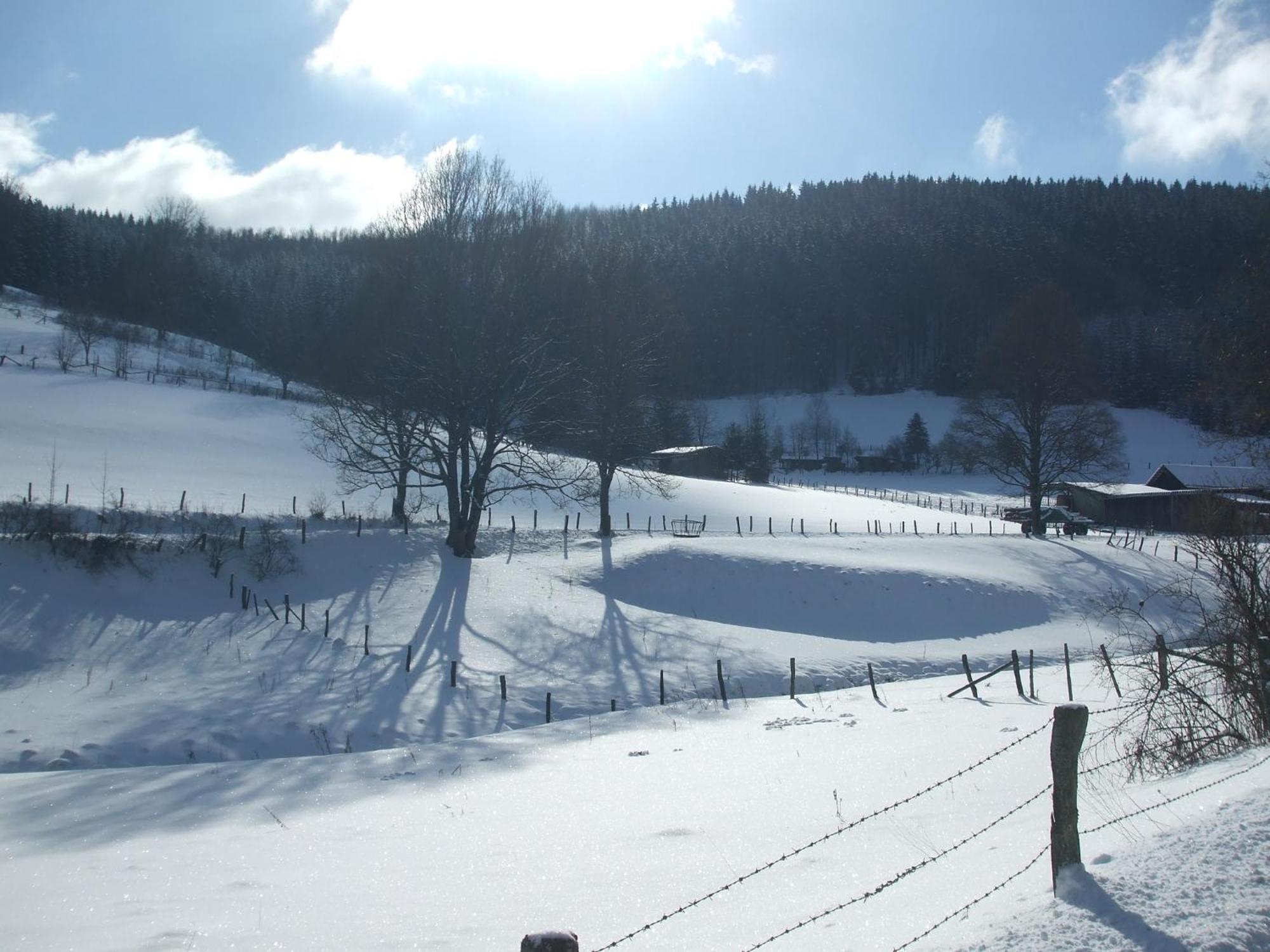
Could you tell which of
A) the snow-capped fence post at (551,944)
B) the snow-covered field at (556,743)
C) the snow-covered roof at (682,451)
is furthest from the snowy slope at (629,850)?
the snow-covered roof at (682,451)

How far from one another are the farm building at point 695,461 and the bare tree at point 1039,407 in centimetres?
2170

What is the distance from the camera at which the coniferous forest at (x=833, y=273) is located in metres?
94.6

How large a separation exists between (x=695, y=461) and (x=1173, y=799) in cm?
5957

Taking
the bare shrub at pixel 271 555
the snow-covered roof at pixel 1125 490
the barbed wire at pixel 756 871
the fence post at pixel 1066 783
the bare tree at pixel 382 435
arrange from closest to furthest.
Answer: the fence post at pixel 1066 783 → the barbed wire at pixel 756 871 → the bare shrub at pixel 271 555 → the bare tree at pixel 382 435 → the snow-covered roof at pixel 1125 490

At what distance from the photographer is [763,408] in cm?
10538

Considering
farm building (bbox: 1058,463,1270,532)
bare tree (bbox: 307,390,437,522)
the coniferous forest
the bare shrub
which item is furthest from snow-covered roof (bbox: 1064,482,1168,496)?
the bare shrub

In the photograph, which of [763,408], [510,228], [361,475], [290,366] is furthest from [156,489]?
[763,408]

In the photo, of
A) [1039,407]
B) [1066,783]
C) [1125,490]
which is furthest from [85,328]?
[1125,490]

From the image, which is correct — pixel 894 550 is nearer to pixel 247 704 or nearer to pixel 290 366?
pixel 247 704

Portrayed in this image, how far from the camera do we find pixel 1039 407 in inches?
1774

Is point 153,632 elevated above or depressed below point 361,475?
below

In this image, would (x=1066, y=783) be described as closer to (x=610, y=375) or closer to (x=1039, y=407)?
(x=610, y=375)

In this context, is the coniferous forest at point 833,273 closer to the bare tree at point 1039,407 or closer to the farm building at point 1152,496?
the farm building at point 1152,496

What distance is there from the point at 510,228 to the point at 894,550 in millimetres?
19977
